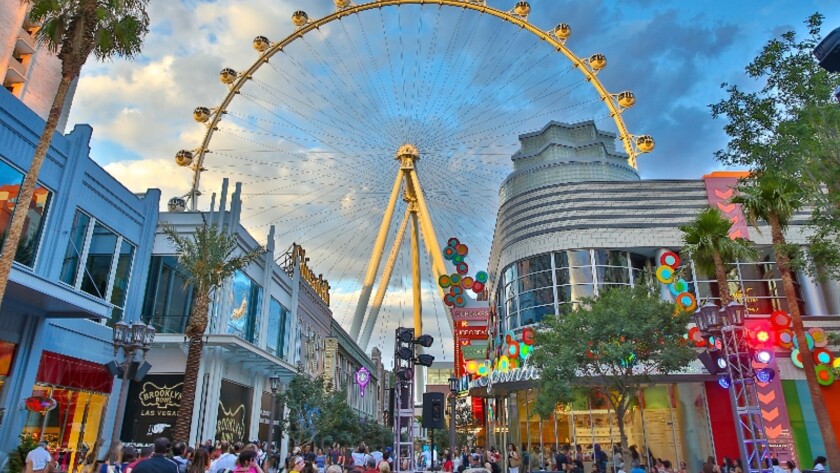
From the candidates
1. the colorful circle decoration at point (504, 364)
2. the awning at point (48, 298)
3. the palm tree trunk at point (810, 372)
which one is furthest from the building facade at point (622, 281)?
the awning at point (48, 298)

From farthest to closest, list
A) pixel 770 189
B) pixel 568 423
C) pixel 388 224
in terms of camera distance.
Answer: pixel 388 224
pixel 568 423
pixel 770 189

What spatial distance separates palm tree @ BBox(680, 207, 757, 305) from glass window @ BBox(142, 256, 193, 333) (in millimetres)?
22477

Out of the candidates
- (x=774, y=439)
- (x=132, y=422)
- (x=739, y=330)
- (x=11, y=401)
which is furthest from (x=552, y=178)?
(x=11, y=401)

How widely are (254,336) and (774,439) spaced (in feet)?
89.5

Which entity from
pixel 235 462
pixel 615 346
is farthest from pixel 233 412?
pixel 235 462

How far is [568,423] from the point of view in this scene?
3428 centimetres

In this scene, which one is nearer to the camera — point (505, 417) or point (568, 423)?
point (568, 423)

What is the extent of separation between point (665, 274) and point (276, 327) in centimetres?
2337

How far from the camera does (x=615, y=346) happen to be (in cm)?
2403

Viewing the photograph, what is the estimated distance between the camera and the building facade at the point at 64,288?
55.2 ft

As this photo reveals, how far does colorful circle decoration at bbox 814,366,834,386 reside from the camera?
97.9 ft

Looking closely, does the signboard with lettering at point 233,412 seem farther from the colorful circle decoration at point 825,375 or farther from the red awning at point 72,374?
the colorful circle decoration at point 825,375

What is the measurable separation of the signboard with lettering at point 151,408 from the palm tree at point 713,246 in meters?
23.4

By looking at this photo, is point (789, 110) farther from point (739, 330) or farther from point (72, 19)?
point (72, 19)
